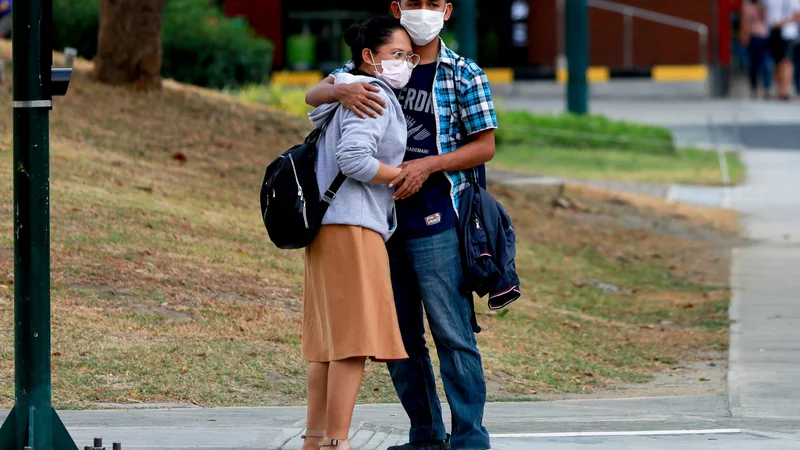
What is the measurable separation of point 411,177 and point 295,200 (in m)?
0.40

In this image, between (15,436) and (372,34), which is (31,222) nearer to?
(15,436)

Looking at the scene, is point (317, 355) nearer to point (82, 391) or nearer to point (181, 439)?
point (181, 439)

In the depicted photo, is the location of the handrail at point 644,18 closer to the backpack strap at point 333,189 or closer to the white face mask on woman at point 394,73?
the white face mask on woman at point 394,73

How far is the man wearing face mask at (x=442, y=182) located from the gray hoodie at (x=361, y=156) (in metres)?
0.06

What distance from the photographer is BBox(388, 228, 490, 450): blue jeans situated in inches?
193

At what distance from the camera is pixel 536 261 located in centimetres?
1119

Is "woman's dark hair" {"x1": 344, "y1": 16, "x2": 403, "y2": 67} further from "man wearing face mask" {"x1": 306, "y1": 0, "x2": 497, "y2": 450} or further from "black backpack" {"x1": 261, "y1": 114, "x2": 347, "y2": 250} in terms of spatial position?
"black backpack" {"x1": 261, "y1": 114, "x2": 347, "y2": 250}

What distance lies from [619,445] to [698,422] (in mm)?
779

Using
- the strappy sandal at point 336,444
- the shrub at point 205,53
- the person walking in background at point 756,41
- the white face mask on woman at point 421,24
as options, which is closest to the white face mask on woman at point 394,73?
the white face mask on woman at point 421,24

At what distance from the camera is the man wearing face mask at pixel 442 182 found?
4895 millimetres

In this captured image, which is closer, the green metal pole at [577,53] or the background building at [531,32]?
the green metal pole at [577,53]

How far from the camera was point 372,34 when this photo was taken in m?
4.82

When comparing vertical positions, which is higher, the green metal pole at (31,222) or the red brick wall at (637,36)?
the red brick wall at (637,36)

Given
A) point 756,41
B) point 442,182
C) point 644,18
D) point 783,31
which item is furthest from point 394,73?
point 644,18
